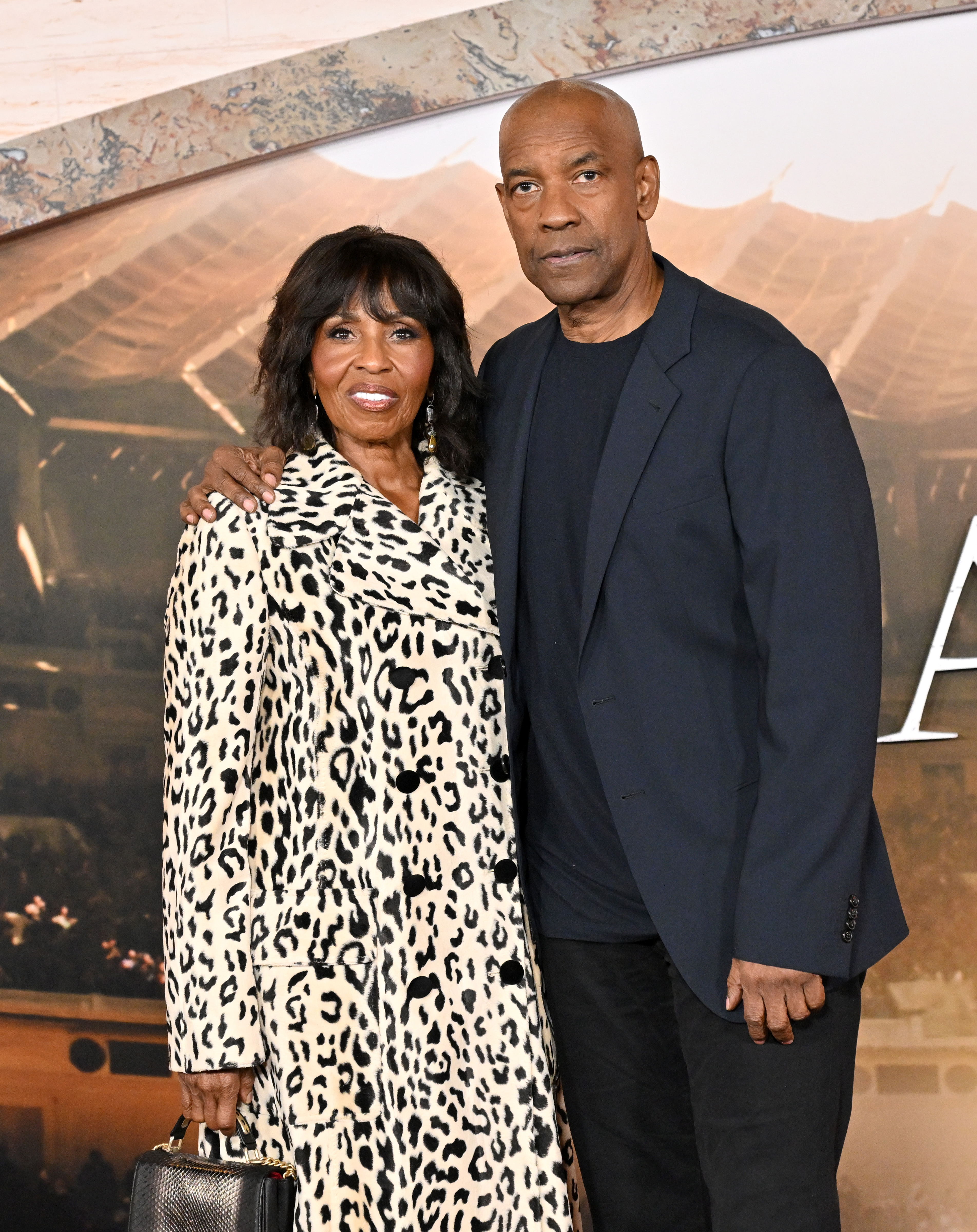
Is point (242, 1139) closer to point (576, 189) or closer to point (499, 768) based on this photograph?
point (499, 768)

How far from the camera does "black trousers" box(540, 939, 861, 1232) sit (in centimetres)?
179

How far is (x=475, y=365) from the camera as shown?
311cm

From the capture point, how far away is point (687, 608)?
1.84 metres

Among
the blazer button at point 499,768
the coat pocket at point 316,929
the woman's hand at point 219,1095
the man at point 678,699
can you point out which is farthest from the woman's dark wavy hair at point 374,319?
the woman's hand at point 219,1095

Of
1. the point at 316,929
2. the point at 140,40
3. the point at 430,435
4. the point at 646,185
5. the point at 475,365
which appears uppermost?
the point at 140,40

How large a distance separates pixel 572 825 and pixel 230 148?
191 centimetres

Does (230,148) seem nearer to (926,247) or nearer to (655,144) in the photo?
(655,144)

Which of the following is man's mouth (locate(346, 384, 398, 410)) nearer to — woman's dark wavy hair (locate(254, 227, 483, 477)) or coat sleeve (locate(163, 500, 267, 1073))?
woman's dark wavy hair (locate(254, 227, 483, 477))

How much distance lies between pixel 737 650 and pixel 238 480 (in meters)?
0.82

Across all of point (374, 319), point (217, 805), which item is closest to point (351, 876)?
point (217, 805)

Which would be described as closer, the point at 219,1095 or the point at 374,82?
the point at 219,1095

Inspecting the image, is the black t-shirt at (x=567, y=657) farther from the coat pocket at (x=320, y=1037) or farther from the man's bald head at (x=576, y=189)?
the coat pocket at (x=320, y=1037)

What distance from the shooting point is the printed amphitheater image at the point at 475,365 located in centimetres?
294

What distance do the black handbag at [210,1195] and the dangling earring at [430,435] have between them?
1.18 metres
